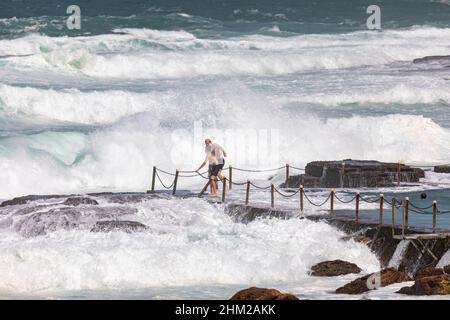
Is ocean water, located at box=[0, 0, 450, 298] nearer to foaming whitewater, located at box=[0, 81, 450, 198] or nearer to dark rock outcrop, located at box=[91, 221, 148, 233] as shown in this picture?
foaming whitewater, located at box=[0, 81, 450, 198]

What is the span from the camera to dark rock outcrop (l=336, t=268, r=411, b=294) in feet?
59.2

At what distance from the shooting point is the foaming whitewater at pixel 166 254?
771 inches

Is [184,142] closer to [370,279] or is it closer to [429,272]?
[429,272]

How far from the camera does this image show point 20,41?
199 ft

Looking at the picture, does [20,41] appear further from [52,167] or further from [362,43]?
[52,167]

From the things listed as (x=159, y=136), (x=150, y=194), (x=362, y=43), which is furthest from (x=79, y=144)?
(x=362, y=43)

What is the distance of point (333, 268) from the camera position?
66.1 ft

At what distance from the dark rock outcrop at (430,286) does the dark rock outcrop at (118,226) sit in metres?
6.34

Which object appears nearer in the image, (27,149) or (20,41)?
(27,149)

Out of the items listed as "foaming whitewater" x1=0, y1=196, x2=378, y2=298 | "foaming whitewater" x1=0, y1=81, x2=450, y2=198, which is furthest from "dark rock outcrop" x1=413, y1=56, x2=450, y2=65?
"foaming whitewater" x1=0, y1=196, x2=378, y2=298

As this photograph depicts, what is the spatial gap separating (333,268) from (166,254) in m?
2.67

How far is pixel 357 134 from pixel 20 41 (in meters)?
25.6

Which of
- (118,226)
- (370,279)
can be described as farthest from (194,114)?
(370,279)
